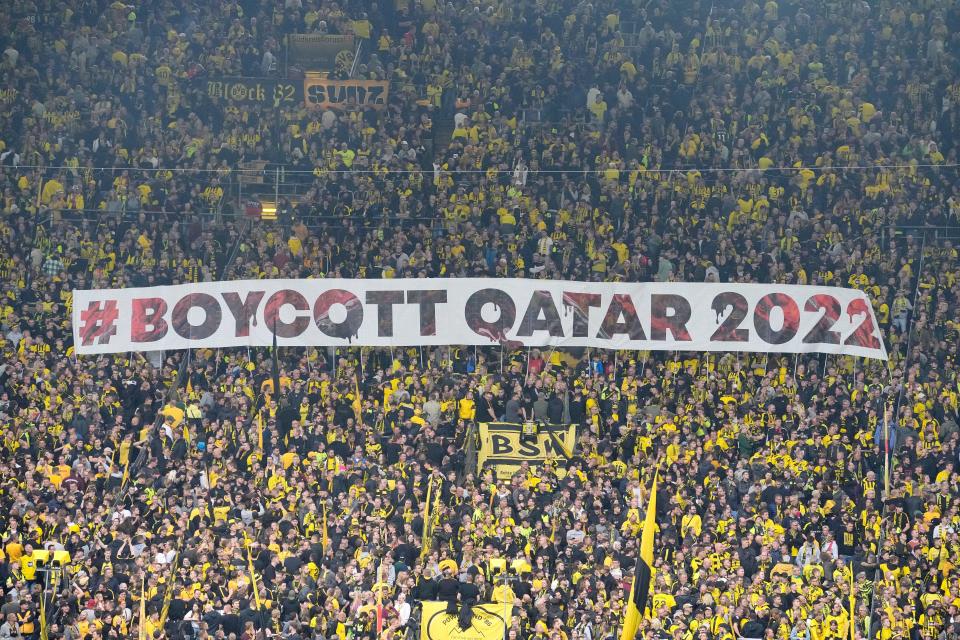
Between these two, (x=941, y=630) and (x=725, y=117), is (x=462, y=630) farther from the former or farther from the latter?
(x=725, y=117)

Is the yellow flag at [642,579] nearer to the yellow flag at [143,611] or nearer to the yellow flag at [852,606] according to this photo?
the yellow flag at [852,606]

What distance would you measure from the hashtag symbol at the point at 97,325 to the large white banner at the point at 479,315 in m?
0.02

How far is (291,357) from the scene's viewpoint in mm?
33375

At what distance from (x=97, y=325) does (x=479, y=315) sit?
20.7 feet

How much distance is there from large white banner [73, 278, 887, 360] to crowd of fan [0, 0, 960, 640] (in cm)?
44

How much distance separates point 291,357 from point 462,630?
25.8ft

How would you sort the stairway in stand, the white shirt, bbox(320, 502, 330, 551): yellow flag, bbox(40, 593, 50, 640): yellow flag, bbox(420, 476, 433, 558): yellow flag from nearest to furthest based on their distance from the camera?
the white shirt, bbox(40, 593, 50, 640): yellow flag, bbox(420, 476, 433, 558): yellow flag, bbox(320, 502, 330, 551): yellow flag, the stairway in stand

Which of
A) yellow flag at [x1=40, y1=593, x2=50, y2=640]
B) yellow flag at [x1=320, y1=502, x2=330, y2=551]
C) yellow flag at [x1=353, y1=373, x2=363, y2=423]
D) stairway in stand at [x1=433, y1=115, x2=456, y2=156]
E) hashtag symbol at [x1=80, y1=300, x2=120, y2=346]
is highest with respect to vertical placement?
stairway in stand at [x1=433, y1=115, x2=456, y2=156]

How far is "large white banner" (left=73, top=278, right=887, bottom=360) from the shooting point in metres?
32.9

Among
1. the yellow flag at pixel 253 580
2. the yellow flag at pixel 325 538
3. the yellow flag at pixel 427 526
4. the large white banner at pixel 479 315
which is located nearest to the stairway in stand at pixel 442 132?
the large white banner at pixel 479 315

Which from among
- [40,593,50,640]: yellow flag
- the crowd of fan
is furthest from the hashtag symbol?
[40,593,50,640]: yellow flag

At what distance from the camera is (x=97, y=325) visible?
33219 mm

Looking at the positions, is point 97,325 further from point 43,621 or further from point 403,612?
point 403,612

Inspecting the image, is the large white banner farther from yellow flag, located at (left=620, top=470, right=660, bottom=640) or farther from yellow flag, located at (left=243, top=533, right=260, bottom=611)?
yellow flag, located at (left=620, top=470, right=660, bottom=640)
